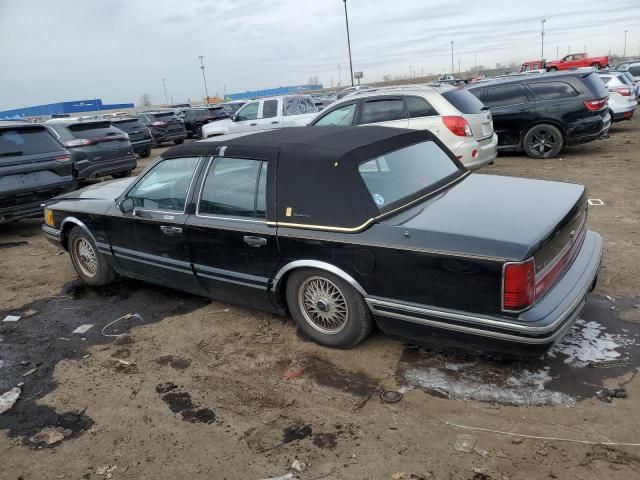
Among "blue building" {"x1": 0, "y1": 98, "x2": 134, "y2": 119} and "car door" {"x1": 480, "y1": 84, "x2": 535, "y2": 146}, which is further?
"blue building" {"x1": 0, "y1": 98, "x2": 134, "y2": 119}

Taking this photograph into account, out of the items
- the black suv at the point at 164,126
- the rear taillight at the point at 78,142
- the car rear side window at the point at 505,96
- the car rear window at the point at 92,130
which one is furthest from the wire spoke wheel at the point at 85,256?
the black suv at the point at 164,126

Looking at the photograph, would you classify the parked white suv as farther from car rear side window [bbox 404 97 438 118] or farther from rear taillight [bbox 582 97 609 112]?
rear taillight [bbox 582 97 609 112]

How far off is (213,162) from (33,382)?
6.99ft

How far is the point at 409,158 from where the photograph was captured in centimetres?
410

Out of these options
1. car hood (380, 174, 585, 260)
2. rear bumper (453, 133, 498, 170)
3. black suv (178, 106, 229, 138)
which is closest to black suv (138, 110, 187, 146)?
black suv (178, 106, 229, 138)

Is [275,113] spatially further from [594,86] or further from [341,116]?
[594,86]

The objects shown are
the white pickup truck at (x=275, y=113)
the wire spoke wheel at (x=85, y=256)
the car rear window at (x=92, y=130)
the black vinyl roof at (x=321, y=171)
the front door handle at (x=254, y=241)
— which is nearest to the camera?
the black vinyl roof at (x=321, y=171)

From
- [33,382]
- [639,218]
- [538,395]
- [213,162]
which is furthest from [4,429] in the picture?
[639,218]

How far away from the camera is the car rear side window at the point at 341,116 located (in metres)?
9.24

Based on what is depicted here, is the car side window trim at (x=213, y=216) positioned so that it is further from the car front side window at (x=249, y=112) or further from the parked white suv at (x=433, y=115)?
the car front side window at (x=249, y=112)

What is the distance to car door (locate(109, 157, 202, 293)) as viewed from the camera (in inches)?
171

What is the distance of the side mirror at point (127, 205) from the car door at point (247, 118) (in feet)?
30.5

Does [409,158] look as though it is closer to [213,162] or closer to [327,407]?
[213,162]

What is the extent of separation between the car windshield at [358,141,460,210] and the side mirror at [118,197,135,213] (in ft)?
7.65
